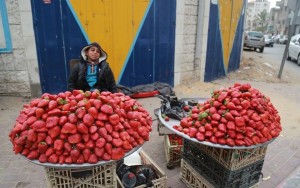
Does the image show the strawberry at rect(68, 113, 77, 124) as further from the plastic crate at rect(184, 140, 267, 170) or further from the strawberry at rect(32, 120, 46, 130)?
the plastic crate at rect(184, 140, 267, 170)

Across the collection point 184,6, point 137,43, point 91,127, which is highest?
point 184,6

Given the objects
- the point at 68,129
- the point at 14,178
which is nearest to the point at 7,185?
the point at 14,178

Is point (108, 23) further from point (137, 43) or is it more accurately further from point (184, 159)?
point (184, 159)

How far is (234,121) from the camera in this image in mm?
2350

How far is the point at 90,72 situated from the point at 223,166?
2.45 m

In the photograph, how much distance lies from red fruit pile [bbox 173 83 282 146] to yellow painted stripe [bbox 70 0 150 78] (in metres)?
4.24

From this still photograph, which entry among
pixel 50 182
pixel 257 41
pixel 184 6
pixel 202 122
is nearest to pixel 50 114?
pixel 50 182

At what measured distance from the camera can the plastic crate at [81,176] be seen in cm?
206

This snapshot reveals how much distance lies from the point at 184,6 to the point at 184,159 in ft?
17.4

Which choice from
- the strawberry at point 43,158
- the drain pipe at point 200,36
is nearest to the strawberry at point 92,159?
the strawberry at point 43,158

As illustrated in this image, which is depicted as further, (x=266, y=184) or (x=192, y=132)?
(x=266, y=184)

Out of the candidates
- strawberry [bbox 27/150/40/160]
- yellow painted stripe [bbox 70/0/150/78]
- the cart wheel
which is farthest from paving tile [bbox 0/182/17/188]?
yellow painted stripe [bbox 70/0/150/78]

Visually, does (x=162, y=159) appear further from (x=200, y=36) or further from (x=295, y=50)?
(x=295, y=50)

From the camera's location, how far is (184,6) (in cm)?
721
